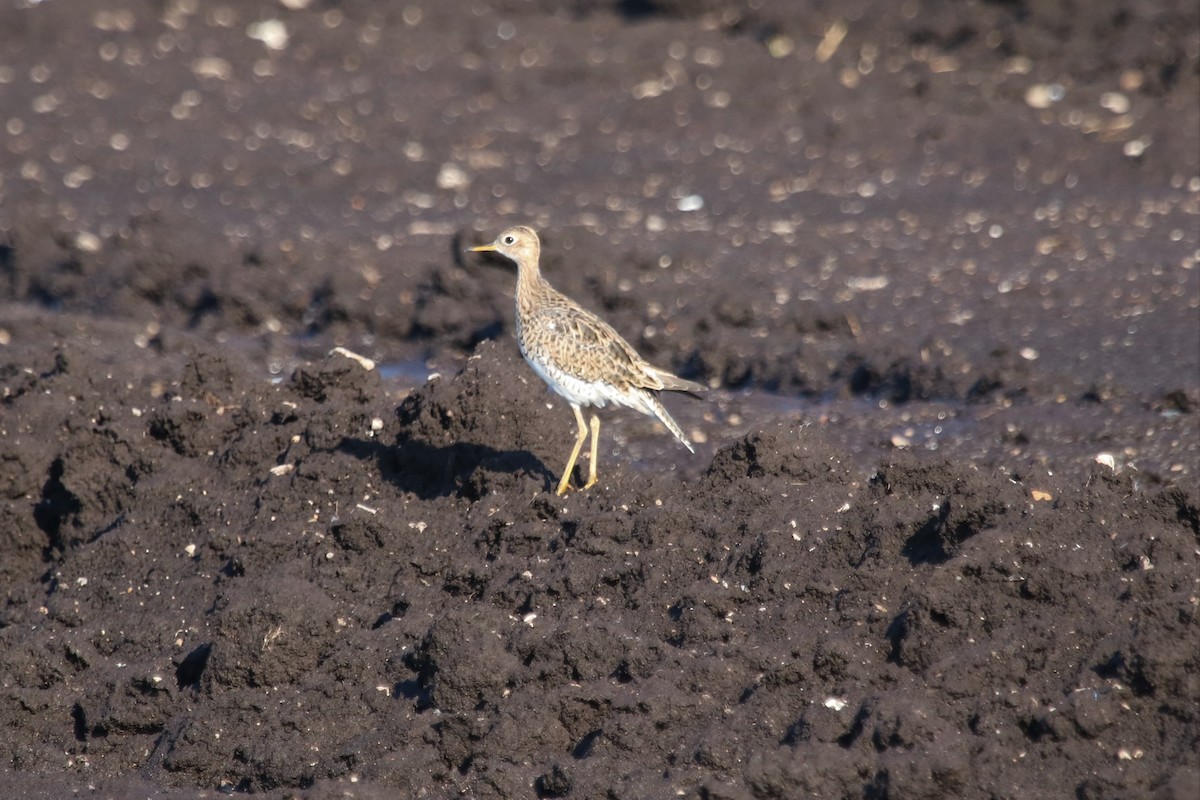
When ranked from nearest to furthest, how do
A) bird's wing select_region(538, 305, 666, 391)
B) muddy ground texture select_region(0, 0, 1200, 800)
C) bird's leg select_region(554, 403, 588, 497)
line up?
muddy ground texture select_region(0, 0, 1200, 800)
bird's leg select_region(554, 403, 588, 497)
bird's wing select_region(538, 305, 666, 391)

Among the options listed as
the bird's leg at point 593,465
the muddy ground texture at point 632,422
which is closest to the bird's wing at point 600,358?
the bird's leg at point 593,465

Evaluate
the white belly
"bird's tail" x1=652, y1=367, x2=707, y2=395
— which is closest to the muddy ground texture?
the white belly

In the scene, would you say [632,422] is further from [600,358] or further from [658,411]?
[600,358]

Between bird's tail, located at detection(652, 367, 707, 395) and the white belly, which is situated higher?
bird's tail, located at detection(652, 367, 707, 395)

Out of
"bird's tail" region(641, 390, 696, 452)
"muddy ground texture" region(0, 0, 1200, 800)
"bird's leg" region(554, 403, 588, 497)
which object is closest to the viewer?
"muddy ground texture" region(0, 0, 1200, 800)

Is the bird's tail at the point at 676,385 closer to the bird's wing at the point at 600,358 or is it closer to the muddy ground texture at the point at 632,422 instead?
the bird's wing at the point at 600,358

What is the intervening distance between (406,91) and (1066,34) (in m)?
7.46

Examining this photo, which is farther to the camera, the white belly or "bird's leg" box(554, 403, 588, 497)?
the white belly

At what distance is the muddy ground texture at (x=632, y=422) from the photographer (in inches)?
252

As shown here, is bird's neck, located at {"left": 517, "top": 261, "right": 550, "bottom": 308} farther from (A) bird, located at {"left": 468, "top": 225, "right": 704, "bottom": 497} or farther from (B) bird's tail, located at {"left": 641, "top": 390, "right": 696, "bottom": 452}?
(B) bird's tail, located at {"left": 641, "top": 390, "right": 696, "bottom": 452}

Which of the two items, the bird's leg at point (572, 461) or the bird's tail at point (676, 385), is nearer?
the bird's leg at point (572, 461)

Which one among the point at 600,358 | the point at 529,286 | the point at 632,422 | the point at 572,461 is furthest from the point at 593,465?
the point at 632,422

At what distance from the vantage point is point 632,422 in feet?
36.2

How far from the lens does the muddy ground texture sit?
6410 mm
